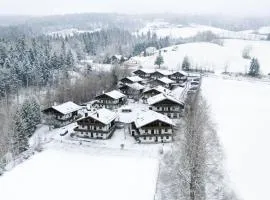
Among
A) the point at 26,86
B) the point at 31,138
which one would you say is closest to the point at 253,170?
the point at 31,138

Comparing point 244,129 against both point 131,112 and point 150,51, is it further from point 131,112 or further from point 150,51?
point 150,51

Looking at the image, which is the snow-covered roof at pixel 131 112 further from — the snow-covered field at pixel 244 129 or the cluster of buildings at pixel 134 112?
the snow-covered field at pixel 244 129

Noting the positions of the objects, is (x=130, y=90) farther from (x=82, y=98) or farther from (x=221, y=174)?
(x=221, y=174)

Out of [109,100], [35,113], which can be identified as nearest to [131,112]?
[109,100]

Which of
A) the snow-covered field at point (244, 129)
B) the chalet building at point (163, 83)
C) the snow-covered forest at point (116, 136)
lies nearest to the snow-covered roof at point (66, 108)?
the snow-covered forest at point (116, 136)

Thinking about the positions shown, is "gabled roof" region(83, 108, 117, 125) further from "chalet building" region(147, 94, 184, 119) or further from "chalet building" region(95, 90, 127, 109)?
"chalet building" region(95, 90, 127, 109)

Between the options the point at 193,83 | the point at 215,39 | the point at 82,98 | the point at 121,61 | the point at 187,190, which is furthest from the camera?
the point at 215,39
